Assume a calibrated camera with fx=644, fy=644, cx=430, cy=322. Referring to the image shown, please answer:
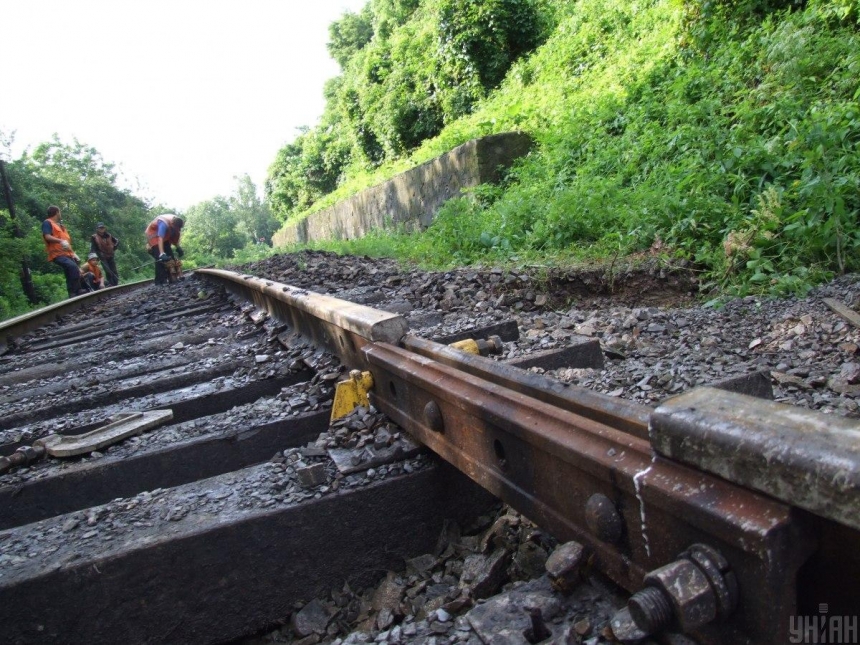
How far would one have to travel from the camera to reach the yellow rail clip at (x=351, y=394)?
2355 millimetres

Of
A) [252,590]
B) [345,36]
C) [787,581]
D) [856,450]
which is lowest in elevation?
[252,590]

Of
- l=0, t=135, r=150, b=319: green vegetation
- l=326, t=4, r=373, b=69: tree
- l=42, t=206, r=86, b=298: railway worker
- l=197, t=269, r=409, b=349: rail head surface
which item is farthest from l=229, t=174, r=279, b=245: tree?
l=197, t=269, r=409, b=349: rail head surface

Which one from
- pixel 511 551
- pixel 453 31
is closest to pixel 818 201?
pixel 511 551

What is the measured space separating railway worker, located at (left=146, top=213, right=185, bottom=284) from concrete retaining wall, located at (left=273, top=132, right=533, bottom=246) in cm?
450

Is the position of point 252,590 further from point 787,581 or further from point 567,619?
point 787,581

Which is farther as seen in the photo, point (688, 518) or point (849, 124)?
point (849, 124)

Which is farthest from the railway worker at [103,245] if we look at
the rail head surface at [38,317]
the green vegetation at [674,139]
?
the green vegetation at [674,139]

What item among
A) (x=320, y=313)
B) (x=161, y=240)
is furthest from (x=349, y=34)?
(x=320, y=313)

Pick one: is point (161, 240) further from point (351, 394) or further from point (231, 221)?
point (231, 221)

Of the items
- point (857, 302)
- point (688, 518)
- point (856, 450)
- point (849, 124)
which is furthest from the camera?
point (849, 124)

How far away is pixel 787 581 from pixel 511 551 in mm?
819

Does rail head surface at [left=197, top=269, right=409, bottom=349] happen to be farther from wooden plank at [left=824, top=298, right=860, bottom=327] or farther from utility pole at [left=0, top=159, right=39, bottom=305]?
utility pole at [left=0, top=159, right=39, bottom=305]

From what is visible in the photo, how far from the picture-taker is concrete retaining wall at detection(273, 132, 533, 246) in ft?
33.1

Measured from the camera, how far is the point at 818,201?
14.2 feet
